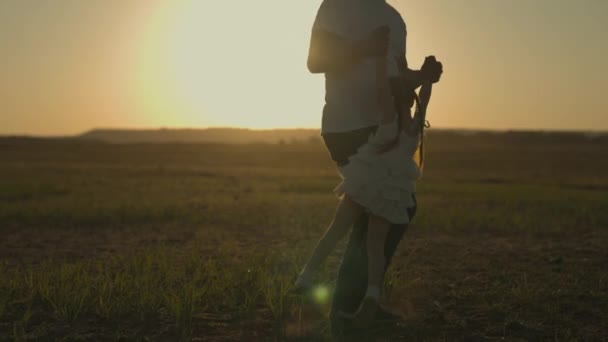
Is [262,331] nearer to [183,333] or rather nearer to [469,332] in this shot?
[183,333]

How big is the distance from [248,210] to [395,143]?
8093 millimetres

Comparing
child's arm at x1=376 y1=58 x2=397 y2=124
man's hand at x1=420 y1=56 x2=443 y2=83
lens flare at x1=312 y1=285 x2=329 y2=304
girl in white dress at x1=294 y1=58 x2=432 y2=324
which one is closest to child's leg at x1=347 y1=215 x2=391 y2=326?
girl in white dress at x1=294 y1=58 x2=432 y2=324

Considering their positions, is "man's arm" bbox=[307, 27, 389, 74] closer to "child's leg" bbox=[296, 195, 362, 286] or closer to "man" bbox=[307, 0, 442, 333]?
"man" bbox=[307, 0, 442, 333]

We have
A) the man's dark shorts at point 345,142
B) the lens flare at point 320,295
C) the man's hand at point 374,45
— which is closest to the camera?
the man's hand at point 374,45

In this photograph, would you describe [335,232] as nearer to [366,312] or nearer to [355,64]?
[366,312]

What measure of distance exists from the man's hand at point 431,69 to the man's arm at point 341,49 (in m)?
0.26

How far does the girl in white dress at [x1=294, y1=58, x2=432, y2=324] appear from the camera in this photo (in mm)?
3488

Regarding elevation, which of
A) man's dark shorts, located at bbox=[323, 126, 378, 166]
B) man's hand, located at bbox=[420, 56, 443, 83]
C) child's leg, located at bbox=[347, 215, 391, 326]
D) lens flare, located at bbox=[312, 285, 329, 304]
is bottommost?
lens flare, located at bbox=[312, 285, 329, 304]

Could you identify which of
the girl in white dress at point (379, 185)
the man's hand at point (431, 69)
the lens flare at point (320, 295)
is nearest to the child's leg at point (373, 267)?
the girl in white dress at point (379, 185)

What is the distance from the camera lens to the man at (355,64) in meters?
3.49

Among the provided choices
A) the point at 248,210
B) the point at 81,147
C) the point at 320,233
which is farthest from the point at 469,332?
the point at 81,147

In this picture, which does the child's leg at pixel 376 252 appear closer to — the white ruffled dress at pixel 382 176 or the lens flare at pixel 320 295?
the white ruffled dress at pixel 382 176

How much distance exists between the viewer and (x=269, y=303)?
158 inches

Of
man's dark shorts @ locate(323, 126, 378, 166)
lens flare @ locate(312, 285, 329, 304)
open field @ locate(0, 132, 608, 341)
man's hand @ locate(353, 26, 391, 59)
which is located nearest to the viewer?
man's hand @ locate(353, 26, 391, 59)
